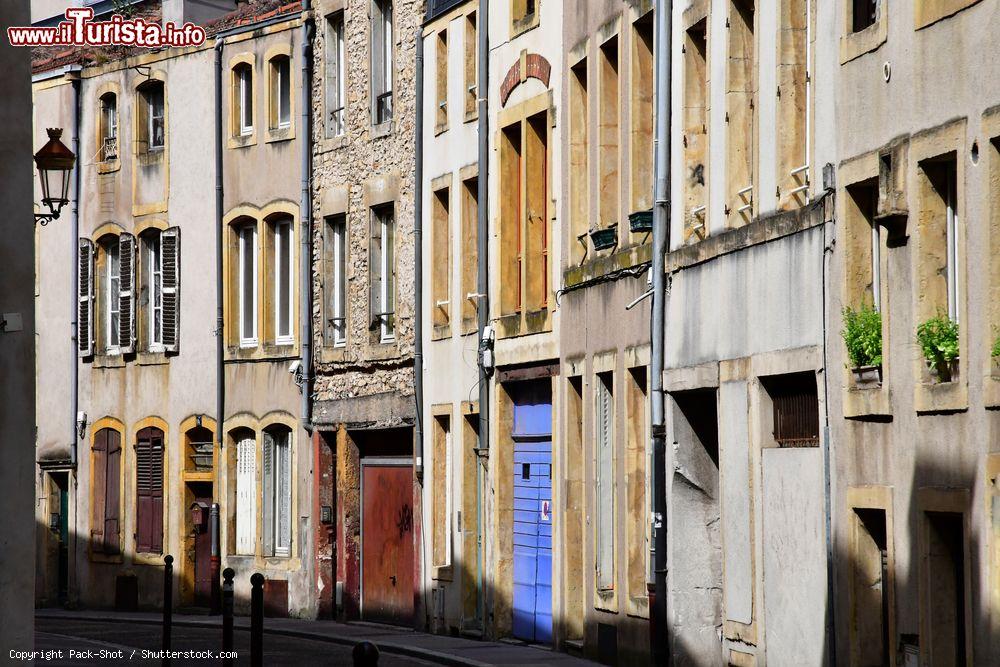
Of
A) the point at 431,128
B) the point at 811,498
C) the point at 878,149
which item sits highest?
the point at 431,128

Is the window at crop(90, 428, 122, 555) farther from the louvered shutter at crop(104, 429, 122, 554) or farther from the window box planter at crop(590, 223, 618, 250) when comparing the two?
the window box planter at crop(590, 223, 618, 250)

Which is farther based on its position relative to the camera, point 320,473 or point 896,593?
point 320,473

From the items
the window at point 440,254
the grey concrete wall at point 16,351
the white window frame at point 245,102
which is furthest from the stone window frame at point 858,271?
the white window frame at point 245,102

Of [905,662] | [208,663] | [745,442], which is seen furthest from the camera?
[208,663]

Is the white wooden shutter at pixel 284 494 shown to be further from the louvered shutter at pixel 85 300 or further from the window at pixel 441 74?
the window at pixel 441 74

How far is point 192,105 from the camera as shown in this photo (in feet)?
104

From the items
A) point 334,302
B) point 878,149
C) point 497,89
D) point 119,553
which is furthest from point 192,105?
point 878,149

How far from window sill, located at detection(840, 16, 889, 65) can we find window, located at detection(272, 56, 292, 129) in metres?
16.9

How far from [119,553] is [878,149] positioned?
2161 centimetres

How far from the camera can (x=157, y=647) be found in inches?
887

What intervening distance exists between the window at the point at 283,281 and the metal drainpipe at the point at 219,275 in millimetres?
1042

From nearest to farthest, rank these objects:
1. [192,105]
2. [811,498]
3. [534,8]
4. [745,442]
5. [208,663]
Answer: [811,498]
[745,442]
[208,663]
[534,8]
[192,105]

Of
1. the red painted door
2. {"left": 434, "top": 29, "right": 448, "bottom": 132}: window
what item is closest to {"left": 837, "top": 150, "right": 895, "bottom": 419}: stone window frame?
{"left": 434, "top": 29, "right": 448, "bottom": 132}: window

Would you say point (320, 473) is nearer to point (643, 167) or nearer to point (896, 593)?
point (643, 167)
